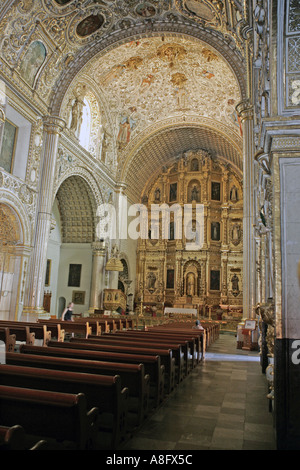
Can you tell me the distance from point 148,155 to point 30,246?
13696 mm

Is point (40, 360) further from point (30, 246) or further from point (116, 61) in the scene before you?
point (116, 61)

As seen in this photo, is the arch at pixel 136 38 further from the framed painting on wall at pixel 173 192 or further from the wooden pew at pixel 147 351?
the framed painting on wall at pixel 173 192

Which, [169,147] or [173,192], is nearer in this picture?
[169,147]

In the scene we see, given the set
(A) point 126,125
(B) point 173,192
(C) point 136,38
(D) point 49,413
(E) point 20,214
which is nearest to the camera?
(D) point 49,413

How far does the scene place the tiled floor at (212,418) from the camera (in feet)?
11.7

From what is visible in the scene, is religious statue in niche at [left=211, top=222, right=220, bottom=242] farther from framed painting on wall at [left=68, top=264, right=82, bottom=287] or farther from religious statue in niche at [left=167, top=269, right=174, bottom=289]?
framed painting on wall at [left=68, top=264, right=82, bottom=287]

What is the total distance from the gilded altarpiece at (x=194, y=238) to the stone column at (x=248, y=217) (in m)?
13.3

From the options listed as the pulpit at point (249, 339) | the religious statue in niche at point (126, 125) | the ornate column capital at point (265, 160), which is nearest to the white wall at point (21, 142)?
the religious statue in niche at point (126, 125)

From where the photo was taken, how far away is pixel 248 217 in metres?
12.6

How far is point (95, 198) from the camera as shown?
19656 millimetres

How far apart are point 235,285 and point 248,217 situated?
13731mm

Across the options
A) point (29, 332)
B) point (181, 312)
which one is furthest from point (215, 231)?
point (29, 332)

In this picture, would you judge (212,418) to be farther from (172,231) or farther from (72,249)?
(172,231)

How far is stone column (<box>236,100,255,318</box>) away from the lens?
11.9 metres
